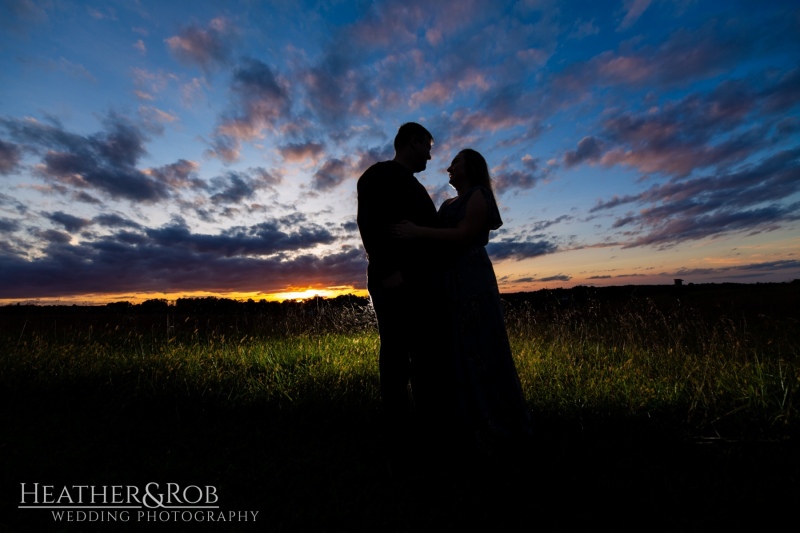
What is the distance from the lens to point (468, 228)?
2.98m

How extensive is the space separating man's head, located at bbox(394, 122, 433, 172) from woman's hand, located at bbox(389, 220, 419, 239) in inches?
25.5

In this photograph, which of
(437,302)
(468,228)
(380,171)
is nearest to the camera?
(380,171)

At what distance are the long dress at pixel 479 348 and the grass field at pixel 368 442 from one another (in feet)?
0.90

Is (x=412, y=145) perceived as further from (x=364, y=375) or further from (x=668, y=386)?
(x=668, y=386)

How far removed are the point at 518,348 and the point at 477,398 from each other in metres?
3.50

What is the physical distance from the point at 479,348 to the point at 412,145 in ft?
5.85

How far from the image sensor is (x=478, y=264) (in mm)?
3131

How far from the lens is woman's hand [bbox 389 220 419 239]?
8.86 ft

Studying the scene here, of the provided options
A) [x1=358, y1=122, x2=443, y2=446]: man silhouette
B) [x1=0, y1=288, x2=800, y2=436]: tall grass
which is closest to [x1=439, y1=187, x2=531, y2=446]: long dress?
[x1=358, y1=122, x2=443, y2=446]: man silhouette

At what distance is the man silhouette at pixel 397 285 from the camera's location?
2727mm

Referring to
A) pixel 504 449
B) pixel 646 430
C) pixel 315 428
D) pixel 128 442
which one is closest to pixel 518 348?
pixel 646 430

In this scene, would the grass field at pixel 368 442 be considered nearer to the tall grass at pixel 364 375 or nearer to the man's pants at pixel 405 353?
the tall grass at pixel 364 375

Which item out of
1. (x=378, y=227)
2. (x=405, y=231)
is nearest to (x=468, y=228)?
(x=405, y=231)

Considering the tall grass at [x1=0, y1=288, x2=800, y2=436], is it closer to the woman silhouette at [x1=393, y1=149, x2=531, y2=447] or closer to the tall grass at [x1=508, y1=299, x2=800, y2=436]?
the tall grass at [x1=508, y1=299, x2=800, y2=436]
